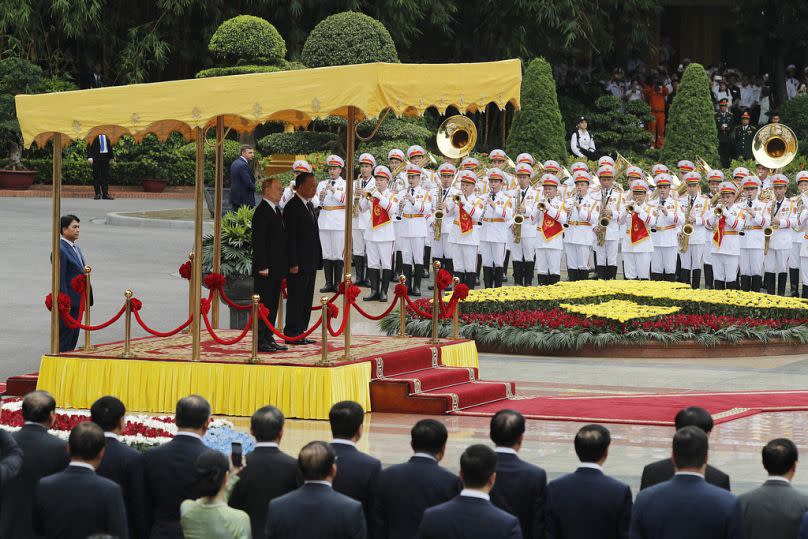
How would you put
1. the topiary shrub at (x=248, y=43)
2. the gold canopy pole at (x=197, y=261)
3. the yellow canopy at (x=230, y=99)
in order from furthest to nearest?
the topiary shrub at (x=248, y=43) < the gold canopy pole at (x=197, y=261) < the yellow canopy at (x=230, y=99)

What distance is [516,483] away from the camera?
25.6 ft

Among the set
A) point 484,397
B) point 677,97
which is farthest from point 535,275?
point 484,397

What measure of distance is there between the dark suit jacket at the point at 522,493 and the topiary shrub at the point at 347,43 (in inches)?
802

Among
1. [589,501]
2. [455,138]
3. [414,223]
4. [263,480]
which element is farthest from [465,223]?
[589,501]

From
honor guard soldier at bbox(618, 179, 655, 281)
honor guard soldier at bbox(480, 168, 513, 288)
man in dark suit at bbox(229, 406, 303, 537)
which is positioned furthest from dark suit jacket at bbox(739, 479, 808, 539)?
honor guard soldier at bbox(618, 179, 655, 281)

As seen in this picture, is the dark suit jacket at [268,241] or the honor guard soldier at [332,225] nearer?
the dark suit jacket at [268,241]

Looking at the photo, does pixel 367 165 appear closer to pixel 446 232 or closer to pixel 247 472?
pixel 446 232

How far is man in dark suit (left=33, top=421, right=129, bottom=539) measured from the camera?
735cm

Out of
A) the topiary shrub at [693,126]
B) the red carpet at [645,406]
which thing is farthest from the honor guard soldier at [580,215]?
the red carpet at [645,406]

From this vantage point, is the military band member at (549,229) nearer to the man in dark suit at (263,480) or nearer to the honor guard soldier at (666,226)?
the honor guard soldier at (666,226)

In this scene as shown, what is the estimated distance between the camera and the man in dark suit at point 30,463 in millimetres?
8203

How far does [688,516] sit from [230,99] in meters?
7.32

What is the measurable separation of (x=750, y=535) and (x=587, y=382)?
347 inches

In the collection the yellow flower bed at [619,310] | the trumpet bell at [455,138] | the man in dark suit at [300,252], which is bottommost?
the yellow flower bed at [619,310]
